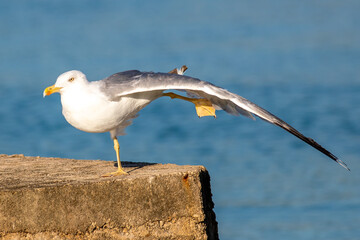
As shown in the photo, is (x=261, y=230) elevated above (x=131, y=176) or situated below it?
above

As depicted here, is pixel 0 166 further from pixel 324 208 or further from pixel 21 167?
pixel 324 208

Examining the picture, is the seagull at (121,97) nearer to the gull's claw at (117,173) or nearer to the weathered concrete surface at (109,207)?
the gull's claw at (117,173)

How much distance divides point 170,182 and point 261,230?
14.5 ft

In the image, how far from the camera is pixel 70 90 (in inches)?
218

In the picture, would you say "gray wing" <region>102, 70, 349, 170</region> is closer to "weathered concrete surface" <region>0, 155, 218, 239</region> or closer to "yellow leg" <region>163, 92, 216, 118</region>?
"yellow leg" <region>163, 92, 216, 118</region>

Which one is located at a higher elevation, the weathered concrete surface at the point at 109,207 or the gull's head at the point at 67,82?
the gull's head at the point at 67,82

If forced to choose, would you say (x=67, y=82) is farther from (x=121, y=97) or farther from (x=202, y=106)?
(x=202, y=106)

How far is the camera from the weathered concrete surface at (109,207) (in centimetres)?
481

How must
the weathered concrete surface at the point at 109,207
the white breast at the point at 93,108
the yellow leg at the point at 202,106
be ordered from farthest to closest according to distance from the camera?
the yellow leg at the point at 202,106 < the white breast at the point at 93,108 < the weathered concrete surface at the point at 109,207

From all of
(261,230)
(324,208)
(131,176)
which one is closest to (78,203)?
(131,176)

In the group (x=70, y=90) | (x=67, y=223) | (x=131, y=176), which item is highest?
(x=70, y=90)

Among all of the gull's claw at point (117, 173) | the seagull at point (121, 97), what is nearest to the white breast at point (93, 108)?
the seagull at point (121, 97)

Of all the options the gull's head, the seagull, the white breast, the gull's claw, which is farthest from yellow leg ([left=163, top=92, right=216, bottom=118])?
the gull's claw

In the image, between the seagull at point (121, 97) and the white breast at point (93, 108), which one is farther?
the white breast at point (93, 108)
